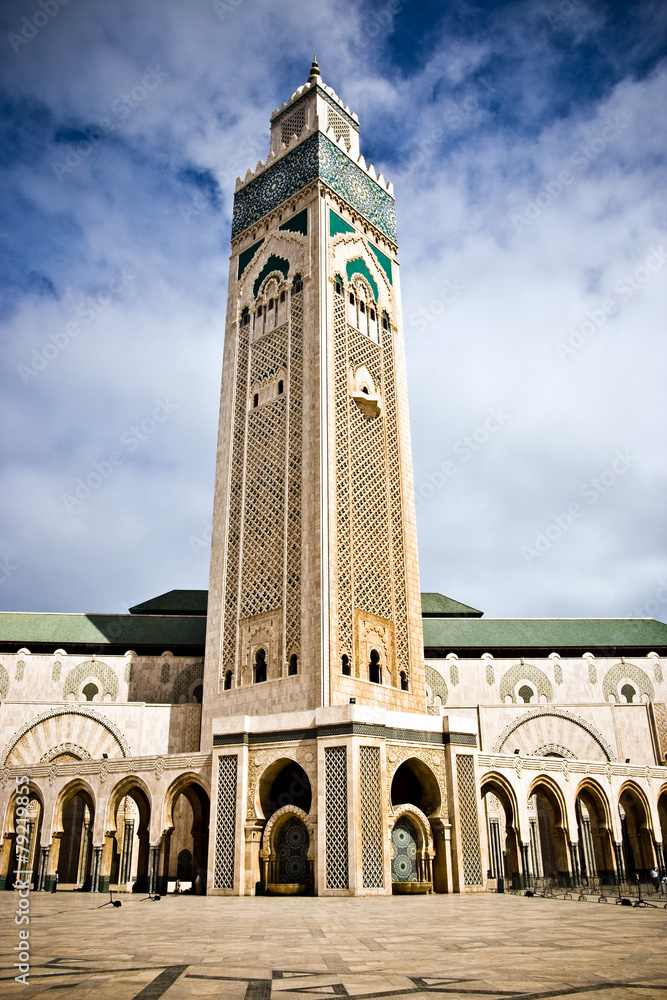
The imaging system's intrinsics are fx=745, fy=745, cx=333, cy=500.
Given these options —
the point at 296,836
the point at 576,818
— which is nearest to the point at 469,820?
the point at 296,836

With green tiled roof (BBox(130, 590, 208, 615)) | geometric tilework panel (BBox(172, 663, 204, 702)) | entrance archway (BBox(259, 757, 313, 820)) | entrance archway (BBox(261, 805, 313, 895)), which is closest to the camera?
entrance archway (BBox(261, 805, 313, 895))

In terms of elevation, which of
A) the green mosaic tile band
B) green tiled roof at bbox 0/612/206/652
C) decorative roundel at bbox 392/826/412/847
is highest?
the green mosaic tile band

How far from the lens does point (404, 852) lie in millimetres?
13250

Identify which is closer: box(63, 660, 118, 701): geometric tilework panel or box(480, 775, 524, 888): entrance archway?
box(480, 775, 524, 888): entrance archway

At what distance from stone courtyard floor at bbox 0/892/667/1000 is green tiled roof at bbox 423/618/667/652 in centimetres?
1562

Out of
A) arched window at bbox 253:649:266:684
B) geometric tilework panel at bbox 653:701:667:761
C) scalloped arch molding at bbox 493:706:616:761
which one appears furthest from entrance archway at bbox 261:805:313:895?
geometric tilework panel at bbox 653:701:667:761

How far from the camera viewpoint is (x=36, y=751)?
1917 centimetres

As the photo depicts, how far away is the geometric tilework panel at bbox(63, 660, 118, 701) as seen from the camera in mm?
21266

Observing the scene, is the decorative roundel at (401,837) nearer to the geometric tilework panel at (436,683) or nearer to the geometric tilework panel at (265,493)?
the geometric tilework panel at (265,493)

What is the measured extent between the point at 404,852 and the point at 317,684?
3317 millimetres

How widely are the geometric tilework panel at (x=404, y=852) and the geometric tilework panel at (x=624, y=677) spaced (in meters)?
12.0

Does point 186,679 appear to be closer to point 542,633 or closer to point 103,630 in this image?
point 103,630

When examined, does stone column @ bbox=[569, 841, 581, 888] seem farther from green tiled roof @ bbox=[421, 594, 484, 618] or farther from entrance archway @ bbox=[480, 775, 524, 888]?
green tiled roof @ bbox=[421, 594, 484, 618]

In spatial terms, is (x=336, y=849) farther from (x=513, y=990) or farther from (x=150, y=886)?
(x=513, y=990)
